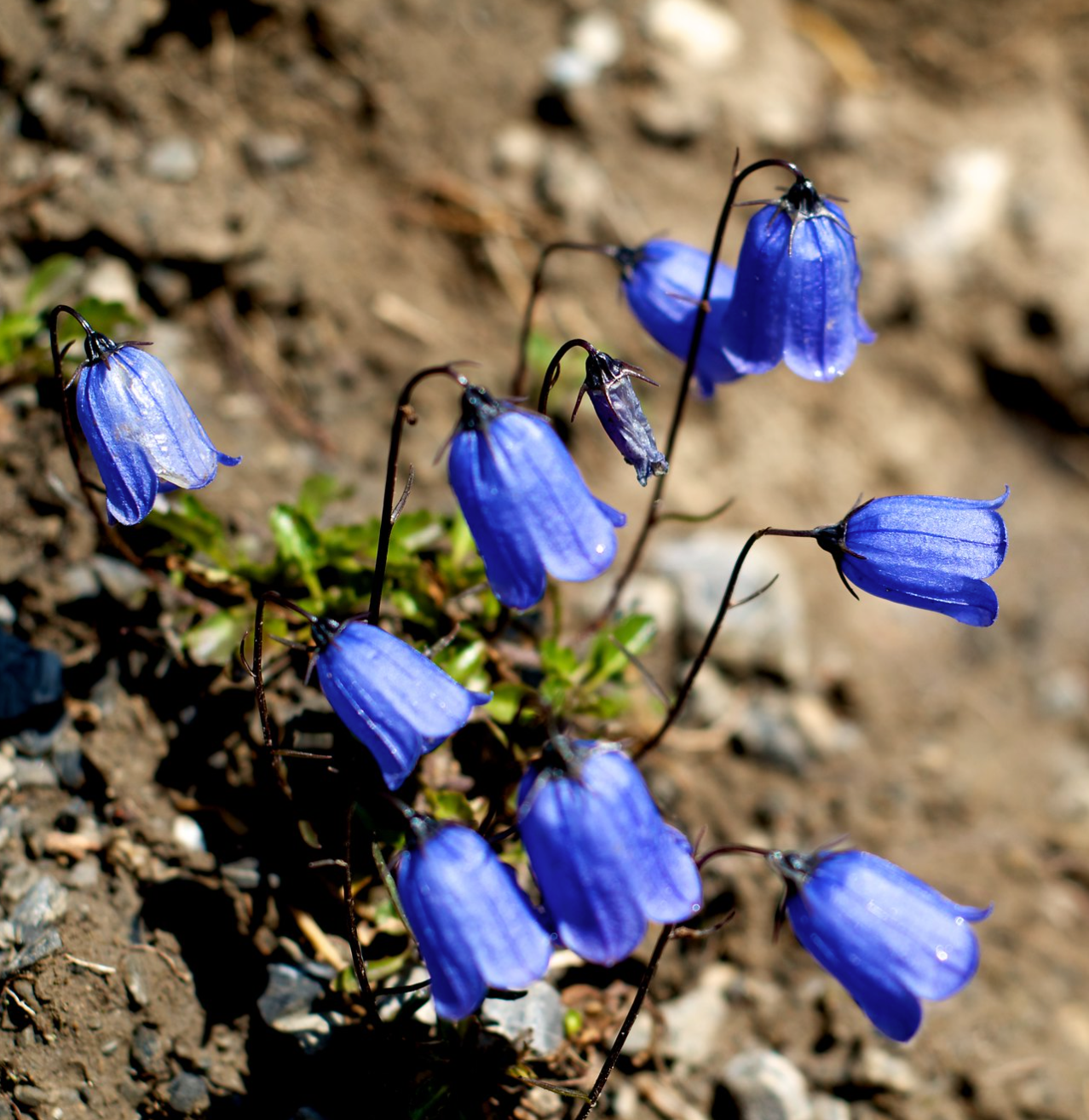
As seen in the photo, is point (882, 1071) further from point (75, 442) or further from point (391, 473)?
point (75, 442)

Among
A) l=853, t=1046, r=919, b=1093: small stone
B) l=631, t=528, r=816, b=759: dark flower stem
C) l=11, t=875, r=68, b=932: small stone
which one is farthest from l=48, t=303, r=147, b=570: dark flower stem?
l=853, t=1046, r=919, b=1093: small stone

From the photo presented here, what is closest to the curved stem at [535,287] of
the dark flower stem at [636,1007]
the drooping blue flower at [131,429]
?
the drooping blue flower at [131,429]

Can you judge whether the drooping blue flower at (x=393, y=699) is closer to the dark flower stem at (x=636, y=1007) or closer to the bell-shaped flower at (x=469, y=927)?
the bell-shaped flower at (x=469, y=927)

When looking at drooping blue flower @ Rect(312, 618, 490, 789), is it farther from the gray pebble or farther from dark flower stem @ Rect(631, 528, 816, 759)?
the gray pebble

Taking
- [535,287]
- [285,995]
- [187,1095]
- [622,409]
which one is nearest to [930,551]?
[622,409]

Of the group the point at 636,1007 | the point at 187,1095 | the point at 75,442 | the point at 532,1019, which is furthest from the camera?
the point at 75,442
